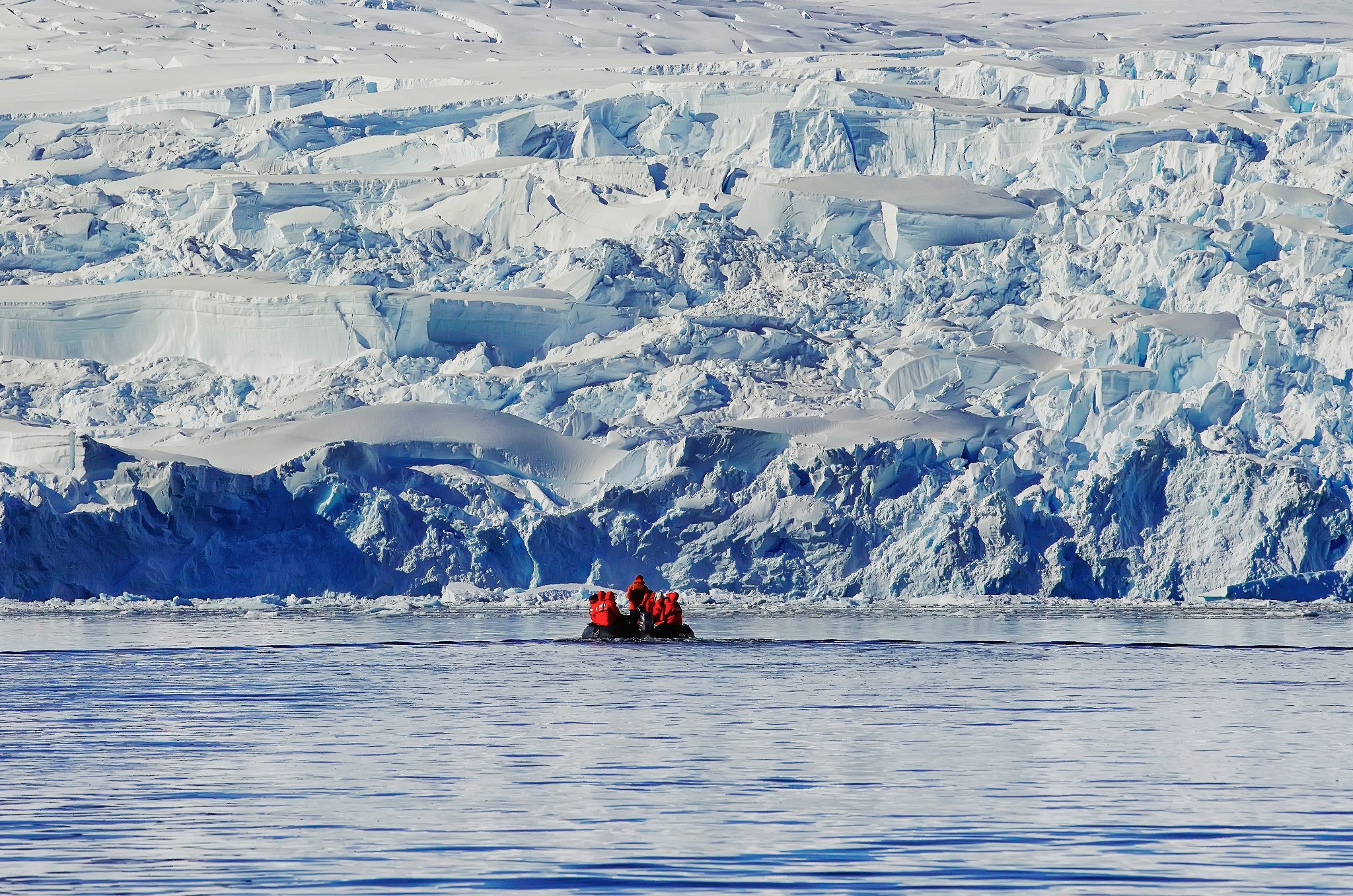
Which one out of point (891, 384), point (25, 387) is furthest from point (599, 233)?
point (25, 387)

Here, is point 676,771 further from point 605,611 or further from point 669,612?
point 669,612

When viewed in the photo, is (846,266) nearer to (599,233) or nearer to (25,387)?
(599,233)

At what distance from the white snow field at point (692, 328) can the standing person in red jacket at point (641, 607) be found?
549 centimetres

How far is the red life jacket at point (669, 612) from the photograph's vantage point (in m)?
21.9

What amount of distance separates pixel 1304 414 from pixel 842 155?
1312 cm

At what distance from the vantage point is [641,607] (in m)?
22.5

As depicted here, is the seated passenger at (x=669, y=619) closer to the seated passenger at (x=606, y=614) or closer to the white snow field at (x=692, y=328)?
the seated passenger at (x=606, y=614)

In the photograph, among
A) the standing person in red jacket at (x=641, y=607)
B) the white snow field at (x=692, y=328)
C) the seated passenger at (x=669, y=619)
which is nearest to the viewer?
the seated passenger at (x=669, y=619)

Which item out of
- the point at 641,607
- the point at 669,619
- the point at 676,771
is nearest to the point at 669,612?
the point at 669,619

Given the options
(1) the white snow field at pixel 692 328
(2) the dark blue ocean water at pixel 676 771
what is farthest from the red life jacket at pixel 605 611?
(1) the white snow field at pixel 692 328

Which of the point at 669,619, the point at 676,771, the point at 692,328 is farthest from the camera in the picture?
the point at 692,328

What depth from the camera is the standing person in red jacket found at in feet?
72.8

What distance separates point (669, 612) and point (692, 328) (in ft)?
39.8

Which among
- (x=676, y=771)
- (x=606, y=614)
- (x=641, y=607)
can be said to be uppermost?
(x=676, y=771)
